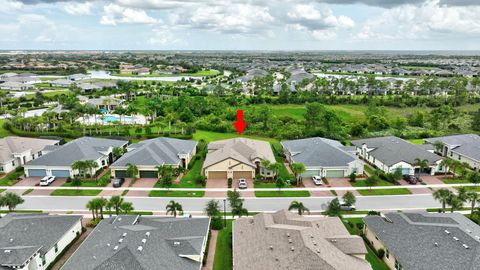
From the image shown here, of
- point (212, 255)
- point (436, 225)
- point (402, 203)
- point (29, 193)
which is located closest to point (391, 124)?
point (402, 203)

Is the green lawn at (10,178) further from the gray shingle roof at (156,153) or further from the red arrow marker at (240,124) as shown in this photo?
the red arrow marker at (240,124)

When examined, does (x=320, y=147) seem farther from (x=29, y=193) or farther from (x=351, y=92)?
(x=351, y=92)

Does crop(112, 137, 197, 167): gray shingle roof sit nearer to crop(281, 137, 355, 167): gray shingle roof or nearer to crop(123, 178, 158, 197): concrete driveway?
crop(123, 178, 158, 197): concrete driveway

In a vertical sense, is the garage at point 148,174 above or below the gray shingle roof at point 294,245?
below

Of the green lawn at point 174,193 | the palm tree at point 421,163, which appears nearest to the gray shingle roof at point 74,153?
the green lawn at point 174,193

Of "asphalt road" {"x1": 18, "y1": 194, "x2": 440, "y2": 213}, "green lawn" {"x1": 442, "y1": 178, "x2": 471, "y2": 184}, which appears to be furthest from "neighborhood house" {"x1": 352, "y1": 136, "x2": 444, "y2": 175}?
"asphalt road" {"x1": 18, "y1": 194, "x2": 440, "y2": 213}
